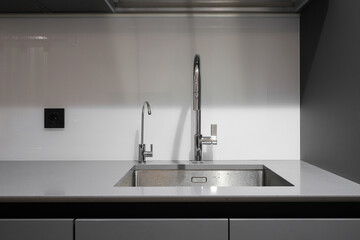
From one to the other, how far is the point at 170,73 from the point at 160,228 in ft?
2.69

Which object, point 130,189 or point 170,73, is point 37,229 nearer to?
point 130,189

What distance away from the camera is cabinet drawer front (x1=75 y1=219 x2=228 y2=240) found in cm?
90

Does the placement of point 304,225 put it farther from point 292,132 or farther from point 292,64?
point 292,64

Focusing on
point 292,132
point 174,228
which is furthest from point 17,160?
point 292,132

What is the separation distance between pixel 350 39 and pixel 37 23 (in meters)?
1.29

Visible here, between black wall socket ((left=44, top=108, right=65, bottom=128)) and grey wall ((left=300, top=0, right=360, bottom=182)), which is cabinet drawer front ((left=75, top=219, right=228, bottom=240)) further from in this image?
black wall socket ((left=44, top=108, right=65, bottom=128))

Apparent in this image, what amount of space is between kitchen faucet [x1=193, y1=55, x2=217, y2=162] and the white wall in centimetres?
10

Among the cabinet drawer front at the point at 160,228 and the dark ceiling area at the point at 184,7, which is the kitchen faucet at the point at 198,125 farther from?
the cabinet drawer front at the point at 160,228

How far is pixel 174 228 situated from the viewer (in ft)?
2.96

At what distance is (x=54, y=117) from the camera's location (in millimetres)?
1553

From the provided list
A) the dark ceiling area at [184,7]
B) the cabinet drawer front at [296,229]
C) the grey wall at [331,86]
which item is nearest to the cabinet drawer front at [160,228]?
the cabinet drawer front at [296,229]

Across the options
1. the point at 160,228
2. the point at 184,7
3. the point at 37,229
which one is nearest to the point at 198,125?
the point at 184,7

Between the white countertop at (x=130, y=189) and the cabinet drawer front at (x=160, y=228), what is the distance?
6 centimetres

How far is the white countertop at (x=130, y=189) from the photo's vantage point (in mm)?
885
